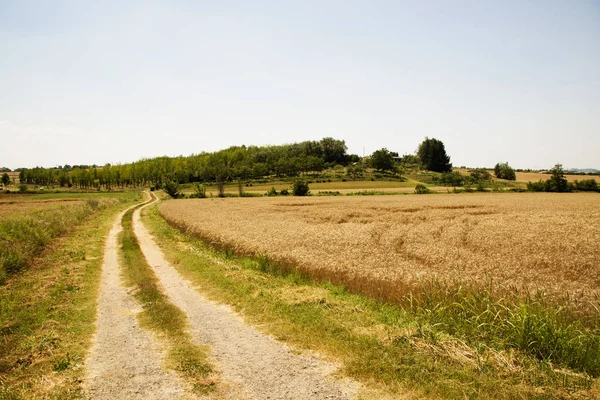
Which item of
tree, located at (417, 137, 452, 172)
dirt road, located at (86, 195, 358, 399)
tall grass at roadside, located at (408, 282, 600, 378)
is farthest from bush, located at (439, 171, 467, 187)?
dirt road, located at (86, 195, 358, 399)

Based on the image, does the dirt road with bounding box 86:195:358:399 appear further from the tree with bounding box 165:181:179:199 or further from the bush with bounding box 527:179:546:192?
the bush with bounding box 527:179:546:192

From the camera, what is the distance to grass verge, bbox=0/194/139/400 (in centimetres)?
750

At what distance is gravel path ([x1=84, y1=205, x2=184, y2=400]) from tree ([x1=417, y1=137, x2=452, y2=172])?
185615mm

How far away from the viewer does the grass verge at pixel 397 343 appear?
22.4ft

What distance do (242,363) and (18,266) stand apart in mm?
17232

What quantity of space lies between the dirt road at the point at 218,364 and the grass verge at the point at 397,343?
24.6 inches

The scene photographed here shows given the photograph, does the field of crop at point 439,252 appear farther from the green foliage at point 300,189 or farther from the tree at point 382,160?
the tree at point 382,160

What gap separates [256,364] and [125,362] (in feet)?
10.6

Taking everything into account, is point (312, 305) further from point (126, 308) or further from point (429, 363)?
point (126, 308)

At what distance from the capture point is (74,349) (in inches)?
364

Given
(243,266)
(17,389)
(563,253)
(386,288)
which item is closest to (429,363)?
(386,288)

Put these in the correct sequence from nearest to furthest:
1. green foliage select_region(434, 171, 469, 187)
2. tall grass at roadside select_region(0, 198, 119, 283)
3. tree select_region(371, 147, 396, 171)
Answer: tall grass at roadside select_region(0, 198, 119, 283) < green foliage select_region(434, 171, 469, 187) < tree select_region(371, 147, 396, 171)

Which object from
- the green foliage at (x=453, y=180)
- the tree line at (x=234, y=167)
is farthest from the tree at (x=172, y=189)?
the green foliage at (x=453, y=180)

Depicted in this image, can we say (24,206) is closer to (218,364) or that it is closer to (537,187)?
(218,364)
